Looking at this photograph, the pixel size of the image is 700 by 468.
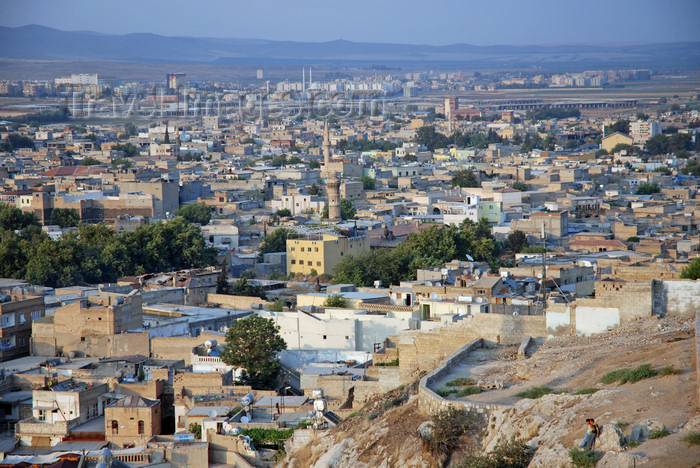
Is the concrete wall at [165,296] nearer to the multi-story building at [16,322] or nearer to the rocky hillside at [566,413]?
the multi-story building at [16,322]

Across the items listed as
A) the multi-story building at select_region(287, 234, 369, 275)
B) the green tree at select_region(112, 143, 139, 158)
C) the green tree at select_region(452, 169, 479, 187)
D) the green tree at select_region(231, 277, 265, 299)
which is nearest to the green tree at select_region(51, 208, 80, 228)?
the multi-story building at select_region(287, 234, 369, 275)

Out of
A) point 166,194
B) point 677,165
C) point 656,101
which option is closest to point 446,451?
point 166,194

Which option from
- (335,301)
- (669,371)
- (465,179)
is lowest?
(465,179)

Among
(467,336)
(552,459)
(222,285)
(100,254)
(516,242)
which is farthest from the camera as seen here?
(516,242)

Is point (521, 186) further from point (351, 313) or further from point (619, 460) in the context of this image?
point (619, 460)

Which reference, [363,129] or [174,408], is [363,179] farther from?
[363,129]

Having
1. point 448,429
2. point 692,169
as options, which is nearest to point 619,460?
point 448,429

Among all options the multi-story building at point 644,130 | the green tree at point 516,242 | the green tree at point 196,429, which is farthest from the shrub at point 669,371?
the multi-story building at point 644,130
